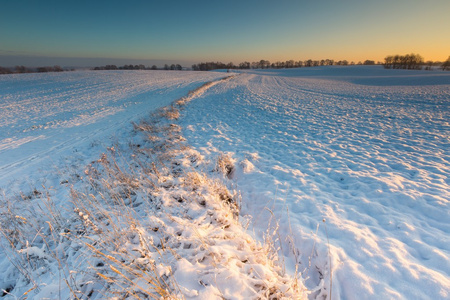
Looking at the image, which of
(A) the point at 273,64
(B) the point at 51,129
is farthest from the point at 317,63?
(B) the point at 51,129

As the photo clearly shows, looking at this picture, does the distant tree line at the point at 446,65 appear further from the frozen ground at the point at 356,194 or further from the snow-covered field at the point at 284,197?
the frozen ground at the point at 356,194

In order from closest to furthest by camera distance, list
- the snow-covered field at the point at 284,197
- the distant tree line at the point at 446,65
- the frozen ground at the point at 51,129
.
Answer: the snow-covered field at the point at 284,197, the frozen ground at the point at 51,129, the distant tree line at the point at 446,65

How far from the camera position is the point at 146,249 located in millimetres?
2469

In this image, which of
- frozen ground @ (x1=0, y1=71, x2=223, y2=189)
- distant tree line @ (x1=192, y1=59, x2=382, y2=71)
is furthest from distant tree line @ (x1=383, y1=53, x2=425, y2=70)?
frozen ground @ (x1=0, y1=71, x2=223, y2=189)

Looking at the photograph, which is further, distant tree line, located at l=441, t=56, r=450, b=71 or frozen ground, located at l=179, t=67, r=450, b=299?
distant tree line, located at l=441, t=56, r=450, b=71

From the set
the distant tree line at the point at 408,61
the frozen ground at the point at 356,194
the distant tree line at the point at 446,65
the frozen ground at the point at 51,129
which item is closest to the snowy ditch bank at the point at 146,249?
the frozen ground at the point at 356,194

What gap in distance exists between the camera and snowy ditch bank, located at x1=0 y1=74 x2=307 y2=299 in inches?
88.3

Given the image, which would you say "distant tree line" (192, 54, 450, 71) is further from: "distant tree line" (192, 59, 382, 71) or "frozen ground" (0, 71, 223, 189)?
"frozen ground" (0, 71, 223, 189)

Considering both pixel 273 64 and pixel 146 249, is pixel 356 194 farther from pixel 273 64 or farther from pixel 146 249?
pixel 273 64

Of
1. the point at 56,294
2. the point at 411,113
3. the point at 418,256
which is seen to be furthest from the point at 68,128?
the point at 411,113

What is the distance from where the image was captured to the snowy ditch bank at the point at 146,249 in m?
2.24

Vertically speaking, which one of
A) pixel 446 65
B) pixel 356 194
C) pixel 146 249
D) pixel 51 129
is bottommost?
pixel 51 129

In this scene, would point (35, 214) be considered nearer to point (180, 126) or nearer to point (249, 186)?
point (249, 186)

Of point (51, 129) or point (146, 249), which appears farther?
point (51, 129)
